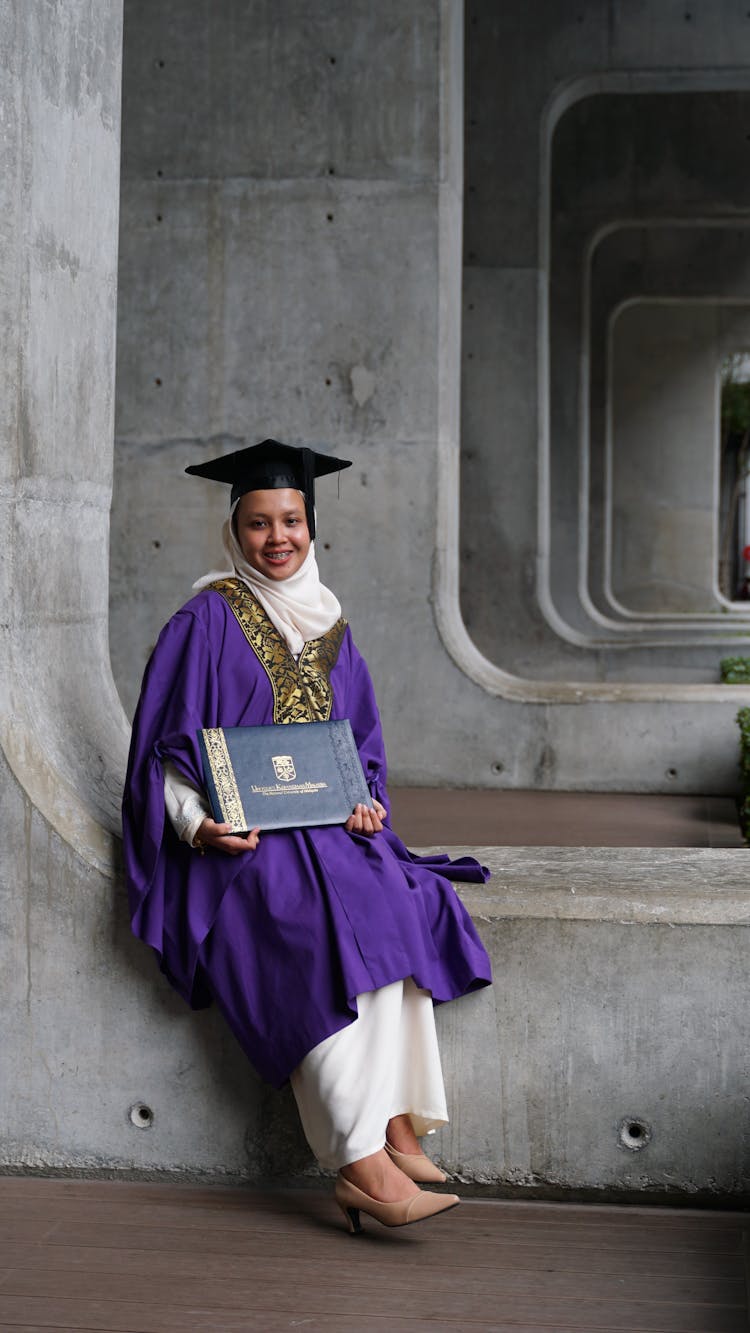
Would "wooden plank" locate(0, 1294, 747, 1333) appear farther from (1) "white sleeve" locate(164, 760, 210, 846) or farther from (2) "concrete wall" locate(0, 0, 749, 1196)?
(1) "white sleeve" locate(164, 760, 210, 846)

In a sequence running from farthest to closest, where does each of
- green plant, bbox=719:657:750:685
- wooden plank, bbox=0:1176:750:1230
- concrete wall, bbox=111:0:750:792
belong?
green plant, bbox=719:657:750:685, concrete wall, bbox=111:0:750:792, wooden plank, bbox=0:1176:750:1230

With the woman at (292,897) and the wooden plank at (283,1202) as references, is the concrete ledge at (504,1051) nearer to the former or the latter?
the wooden plank at (283,1202)

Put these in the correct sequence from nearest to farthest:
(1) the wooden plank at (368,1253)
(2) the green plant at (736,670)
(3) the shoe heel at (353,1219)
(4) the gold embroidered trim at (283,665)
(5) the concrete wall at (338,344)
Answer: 1. (1) the wooden plank at (368,1253)
2. (3) the shoe heel at (353,1219)
3. (4) the gold embroidered trim at (283,665)
4. (5) the concrete wall at (338,344)
5. (2) the green plant at (736,670)

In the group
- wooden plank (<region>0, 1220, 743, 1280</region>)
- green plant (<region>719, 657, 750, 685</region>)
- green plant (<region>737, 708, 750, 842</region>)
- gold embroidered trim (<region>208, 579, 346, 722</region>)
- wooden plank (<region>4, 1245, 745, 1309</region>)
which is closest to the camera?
wooden plank (<region>4, 1245, 745, 1309</region>)

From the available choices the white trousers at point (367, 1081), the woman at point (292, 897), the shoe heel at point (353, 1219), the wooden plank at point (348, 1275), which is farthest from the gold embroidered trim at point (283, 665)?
the wooden plank at point (348, 1275)

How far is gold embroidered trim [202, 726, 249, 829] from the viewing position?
11.1 ft

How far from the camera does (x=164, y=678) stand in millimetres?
3551

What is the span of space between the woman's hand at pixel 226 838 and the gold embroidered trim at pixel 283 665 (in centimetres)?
34

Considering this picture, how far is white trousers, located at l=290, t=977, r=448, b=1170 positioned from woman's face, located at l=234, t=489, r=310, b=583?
3.27 ft

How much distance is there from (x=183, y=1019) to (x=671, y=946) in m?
1.12

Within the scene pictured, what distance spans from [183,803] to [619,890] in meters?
1.01

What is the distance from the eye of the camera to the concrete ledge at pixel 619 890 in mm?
3521

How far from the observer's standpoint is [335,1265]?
323cm

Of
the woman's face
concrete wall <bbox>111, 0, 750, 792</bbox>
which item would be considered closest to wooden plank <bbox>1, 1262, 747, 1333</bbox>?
the woman's face
